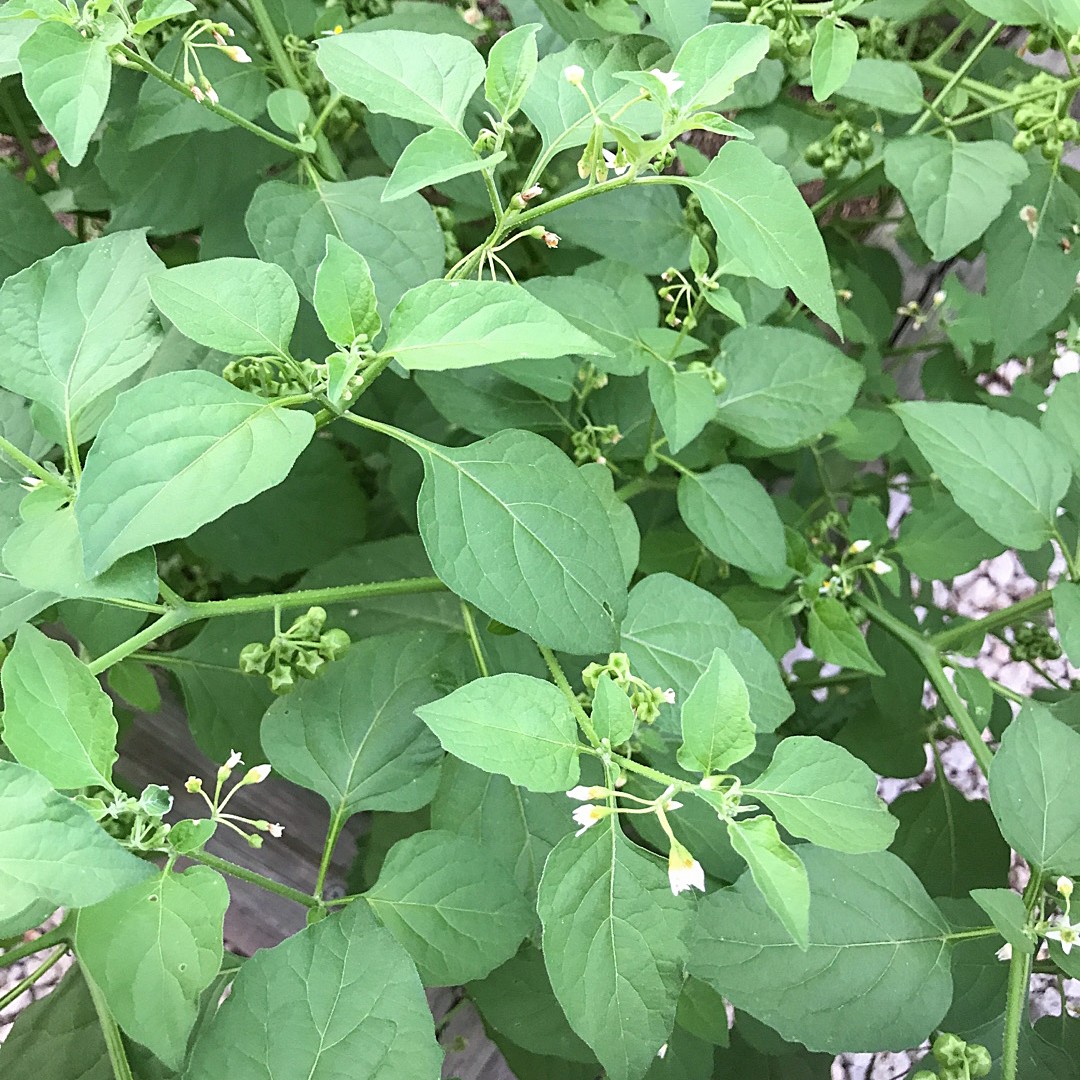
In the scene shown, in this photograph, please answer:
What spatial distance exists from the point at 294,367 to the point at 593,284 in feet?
1.10

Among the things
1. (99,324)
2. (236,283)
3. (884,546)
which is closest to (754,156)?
(236,283)

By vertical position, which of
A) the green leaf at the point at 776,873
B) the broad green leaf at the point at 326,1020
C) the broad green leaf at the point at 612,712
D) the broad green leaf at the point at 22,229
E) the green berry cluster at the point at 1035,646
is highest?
the broad green leaf at the point at 22,229

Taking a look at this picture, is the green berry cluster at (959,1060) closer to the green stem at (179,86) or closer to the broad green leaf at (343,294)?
the broad green leaf at (343,294)

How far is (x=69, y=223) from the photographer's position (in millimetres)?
1225

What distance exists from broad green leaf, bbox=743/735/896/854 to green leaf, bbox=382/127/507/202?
15.6 inches

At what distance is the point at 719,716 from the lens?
49 cm

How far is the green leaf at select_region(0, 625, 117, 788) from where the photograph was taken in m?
0.50

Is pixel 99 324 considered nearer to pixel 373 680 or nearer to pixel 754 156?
pixel 373 680

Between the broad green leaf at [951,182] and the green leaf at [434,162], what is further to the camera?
the broad green leaf at [951,182]

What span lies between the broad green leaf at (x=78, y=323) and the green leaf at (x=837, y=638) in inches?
24.9

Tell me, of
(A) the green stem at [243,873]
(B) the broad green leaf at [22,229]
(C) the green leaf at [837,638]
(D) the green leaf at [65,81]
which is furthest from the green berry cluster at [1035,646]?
(B) the broad green leaf at [22,229]

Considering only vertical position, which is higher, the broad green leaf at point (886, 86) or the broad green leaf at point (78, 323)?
the broad green leaf at point (886, 86)

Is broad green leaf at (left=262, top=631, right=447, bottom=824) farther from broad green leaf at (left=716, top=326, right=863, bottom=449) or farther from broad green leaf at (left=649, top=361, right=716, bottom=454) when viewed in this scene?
broad green leaf at (left=716, top=326, right=863, bottom=449)

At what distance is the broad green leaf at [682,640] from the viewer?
2.17 feet
